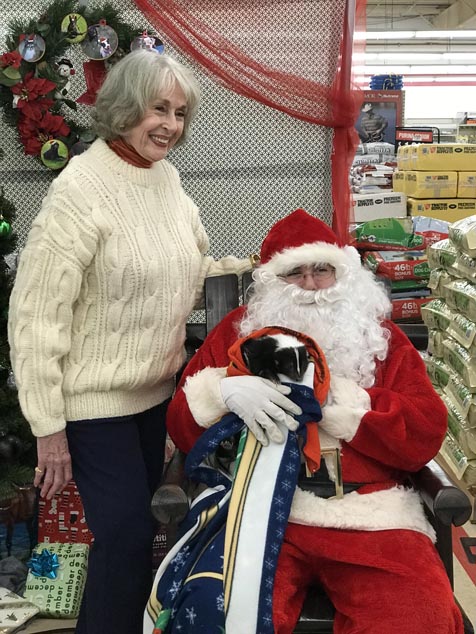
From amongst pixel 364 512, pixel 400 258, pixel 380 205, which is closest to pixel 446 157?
pixel 380 205

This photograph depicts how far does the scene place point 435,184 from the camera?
689 centimetres

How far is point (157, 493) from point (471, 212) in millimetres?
5784

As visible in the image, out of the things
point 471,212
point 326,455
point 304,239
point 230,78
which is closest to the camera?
point 326,455

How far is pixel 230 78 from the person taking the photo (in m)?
3.29

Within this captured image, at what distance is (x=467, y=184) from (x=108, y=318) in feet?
18.2

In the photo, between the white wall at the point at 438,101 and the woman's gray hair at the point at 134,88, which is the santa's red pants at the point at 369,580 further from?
the white wall at the point at 438,101

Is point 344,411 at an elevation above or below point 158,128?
below

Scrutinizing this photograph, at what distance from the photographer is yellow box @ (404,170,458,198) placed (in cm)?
686

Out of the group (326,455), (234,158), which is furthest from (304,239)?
(234,158)

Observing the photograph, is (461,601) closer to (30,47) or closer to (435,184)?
(30,47)

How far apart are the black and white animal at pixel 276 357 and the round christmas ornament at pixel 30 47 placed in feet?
5.61

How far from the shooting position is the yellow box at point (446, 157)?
6.82 m

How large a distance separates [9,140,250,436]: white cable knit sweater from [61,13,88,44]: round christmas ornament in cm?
112

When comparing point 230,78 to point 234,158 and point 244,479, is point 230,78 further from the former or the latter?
point 244,479
